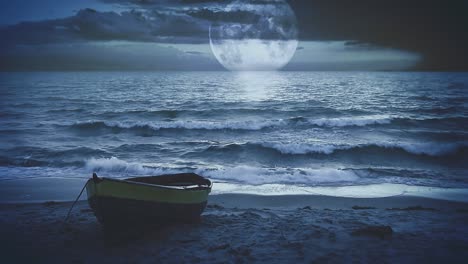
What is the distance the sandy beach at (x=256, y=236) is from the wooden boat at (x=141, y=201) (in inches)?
12.4

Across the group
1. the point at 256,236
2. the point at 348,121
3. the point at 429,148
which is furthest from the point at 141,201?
the point at 348,121

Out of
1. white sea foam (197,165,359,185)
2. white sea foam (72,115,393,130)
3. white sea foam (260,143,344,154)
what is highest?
white sea foam (72,115,393,130)

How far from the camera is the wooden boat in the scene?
693 cm

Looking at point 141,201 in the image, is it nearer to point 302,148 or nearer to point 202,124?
point 302,148

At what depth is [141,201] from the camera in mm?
7258

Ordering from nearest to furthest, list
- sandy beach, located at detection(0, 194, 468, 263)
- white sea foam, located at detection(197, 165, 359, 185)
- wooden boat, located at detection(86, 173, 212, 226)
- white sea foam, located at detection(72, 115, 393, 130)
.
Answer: sandy beach, located at detection(0, 194, 468, 263), wooden boat, located at detection(86, 173, 212, 226), white sea foam, located at detection(197, 165, 359, 185), white sea foam, located at detection(72, 115, 393, 130)

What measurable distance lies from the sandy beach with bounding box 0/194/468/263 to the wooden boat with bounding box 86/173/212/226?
32cm

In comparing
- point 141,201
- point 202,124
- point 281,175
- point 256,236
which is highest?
point 141,201

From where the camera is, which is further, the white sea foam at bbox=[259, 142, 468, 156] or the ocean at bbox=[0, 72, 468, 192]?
the white sea foam at bbox=[259, 142, 468, 156]

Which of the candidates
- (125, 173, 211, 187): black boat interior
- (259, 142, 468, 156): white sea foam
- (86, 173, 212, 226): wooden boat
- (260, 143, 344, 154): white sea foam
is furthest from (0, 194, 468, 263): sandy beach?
(259, 142, 468, 156): white sea foam

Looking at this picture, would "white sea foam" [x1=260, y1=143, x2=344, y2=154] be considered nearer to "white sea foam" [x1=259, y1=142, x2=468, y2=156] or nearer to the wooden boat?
"white sea foam" [x1=259, y1=142, x2=468, y2=156]

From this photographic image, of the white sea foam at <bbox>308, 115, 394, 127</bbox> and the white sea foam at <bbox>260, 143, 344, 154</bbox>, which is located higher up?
the white sea foam at <bbox>308, 115, 394, 127</bbox>

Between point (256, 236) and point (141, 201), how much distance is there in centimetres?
263

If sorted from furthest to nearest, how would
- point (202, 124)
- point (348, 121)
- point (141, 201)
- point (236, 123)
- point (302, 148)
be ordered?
point (348, 121), point (202, 124), point (236, 123), point (302, 148), point (141, 201)
